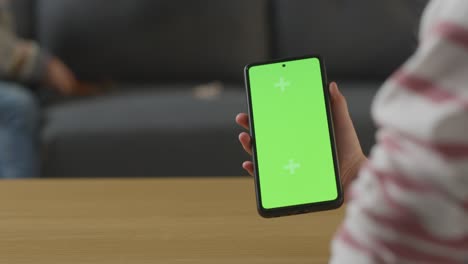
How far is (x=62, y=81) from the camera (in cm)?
191

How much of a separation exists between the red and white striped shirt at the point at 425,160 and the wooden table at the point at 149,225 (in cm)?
29

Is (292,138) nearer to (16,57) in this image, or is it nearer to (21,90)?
(21,90)

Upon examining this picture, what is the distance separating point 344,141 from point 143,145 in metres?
0.97

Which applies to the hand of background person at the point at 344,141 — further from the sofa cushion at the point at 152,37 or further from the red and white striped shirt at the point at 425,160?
the sofa cushion at the point at 152,37

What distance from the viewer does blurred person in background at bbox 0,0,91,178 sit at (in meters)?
1.69

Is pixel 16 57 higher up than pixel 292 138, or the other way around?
pixel 292 138

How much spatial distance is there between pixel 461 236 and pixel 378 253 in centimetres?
4

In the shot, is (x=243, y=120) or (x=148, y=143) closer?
(x=243, y=120)

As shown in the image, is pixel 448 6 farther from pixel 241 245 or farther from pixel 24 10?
pixel 24 10

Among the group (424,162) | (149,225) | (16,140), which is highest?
(424,162)

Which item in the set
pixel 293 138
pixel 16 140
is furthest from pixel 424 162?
pixel 16 140

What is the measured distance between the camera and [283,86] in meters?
0.71

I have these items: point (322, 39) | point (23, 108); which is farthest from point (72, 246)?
point (322, 39)

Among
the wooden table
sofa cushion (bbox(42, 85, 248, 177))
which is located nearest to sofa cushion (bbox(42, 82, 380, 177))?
sofa cushion (bbox(42, 85, 248, 177))
